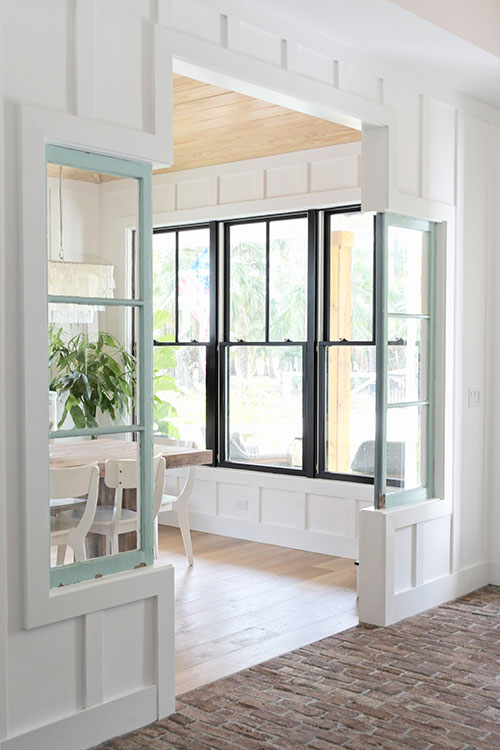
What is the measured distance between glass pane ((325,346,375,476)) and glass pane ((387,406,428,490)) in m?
1.13

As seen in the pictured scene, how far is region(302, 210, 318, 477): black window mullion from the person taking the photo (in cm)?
602

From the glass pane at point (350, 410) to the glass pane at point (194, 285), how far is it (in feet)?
4.08

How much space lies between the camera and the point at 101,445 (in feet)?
9.85

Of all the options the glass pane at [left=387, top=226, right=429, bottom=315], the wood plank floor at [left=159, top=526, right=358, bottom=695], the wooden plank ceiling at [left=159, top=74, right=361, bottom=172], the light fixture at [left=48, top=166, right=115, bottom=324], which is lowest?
the wood plank floor at [left=159, top=526, right=358, bottom=695]

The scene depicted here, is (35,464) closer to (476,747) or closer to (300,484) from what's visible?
(476,747)

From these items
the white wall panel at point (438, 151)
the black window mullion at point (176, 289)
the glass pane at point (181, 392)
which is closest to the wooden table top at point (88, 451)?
the white wall panel at point (438, 151)

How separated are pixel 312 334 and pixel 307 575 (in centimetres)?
172

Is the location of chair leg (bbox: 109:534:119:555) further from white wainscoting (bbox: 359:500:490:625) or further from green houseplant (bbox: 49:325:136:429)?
white wainscoting (bbox: 359:500:490:625)

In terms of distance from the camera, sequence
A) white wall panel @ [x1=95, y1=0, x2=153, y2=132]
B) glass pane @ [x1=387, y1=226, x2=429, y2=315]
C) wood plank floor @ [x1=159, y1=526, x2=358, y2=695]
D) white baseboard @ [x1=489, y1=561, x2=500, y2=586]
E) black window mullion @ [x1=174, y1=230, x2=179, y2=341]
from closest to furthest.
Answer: white wall panel @ [x1=95, y1=0, x2=153, y2=132]
wood plank floor @ [x1=159, y1=526, x2=358, y2=695]
glass pane @ [x1=387, y1=226, x2=429, y2=315]
white baseboard @ [x1=489, y1=561, x2=500, y2=586]
black window mullion @ [x1=174, y1=230, x2=179, y2=341]

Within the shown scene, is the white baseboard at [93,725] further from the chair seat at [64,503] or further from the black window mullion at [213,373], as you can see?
the black window mullion at [213,373]

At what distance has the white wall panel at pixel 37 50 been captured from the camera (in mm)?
2680

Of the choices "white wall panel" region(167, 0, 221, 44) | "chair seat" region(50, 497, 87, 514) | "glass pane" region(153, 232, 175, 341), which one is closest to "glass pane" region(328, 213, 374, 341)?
"glass pane" region(153, 232, 175, 341)

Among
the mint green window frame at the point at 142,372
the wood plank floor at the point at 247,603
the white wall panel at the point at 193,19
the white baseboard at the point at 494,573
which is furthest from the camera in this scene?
the white baseboard at the point at 494,573

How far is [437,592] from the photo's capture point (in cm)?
472
